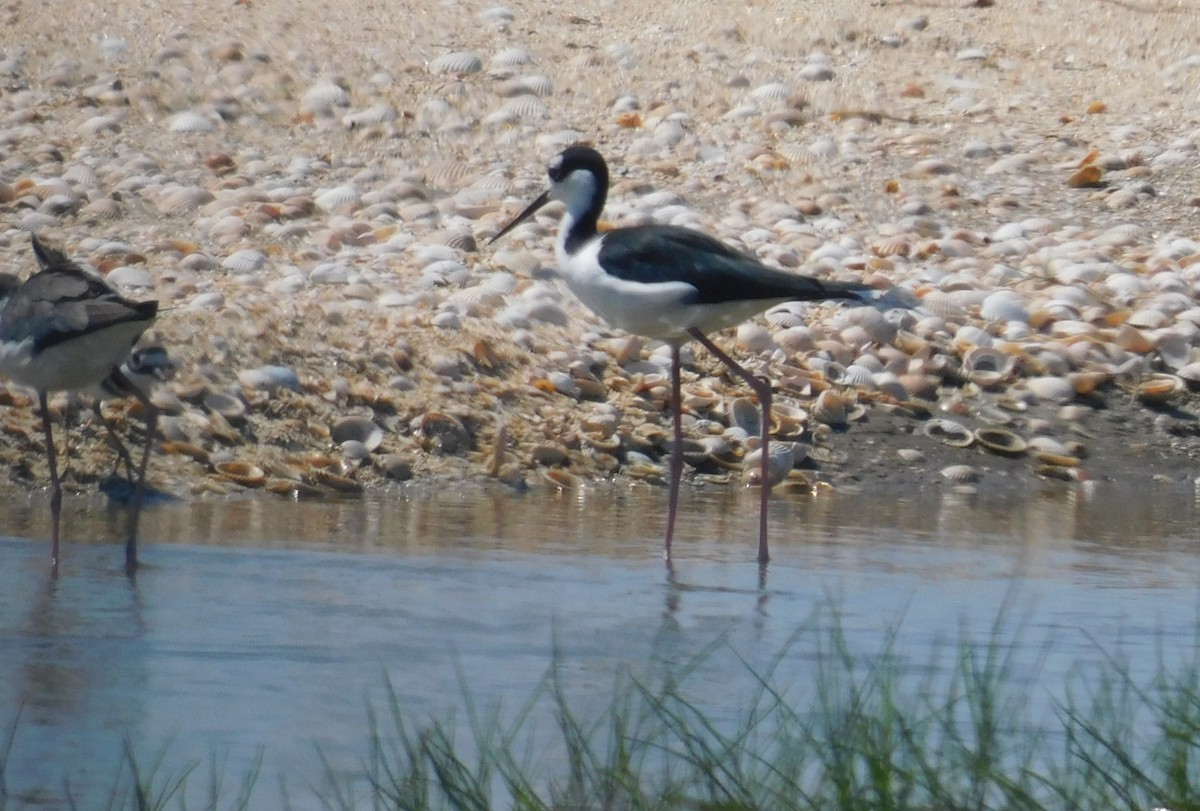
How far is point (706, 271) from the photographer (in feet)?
21.8

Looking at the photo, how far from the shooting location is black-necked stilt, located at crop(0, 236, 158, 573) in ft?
18.7

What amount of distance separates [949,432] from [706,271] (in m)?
2.08

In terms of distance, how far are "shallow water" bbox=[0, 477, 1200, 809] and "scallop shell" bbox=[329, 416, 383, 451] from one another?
38 cm

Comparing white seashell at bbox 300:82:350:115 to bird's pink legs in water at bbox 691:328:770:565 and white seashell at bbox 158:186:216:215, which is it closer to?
white seashell at bbox 158:186:216:215

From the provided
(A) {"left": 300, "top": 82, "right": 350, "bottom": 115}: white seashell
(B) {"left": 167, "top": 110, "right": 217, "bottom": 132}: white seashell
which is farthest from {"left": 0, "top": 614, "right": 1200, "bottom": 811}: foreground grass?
(A) {"left": 300, "top": 82, "right": 350, "bottom": 115}: white seashell

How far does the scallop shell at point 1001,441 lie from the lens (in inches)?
322

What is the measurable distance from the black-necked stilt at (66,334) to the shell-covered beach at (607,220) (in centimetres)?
97

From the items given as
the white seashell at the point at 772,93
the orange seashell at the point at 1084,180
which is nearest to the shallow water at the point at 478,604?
the orange seashell at the point at 1084,180

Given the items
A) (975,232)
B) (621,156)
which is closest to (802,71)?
(621,156)

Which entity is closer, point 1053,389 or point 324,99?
point 1053,389

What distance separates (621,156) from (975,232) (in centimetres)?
224

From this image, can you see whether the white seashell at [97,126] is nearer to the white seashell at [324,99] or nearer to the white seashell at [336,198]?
the white seashell at [324,99]

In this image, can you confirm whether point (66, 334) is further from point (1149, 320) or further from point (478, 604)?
point (1149, 320)

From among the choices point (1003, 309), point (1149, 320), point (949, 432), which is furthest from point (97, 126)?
point (1149, 320)
